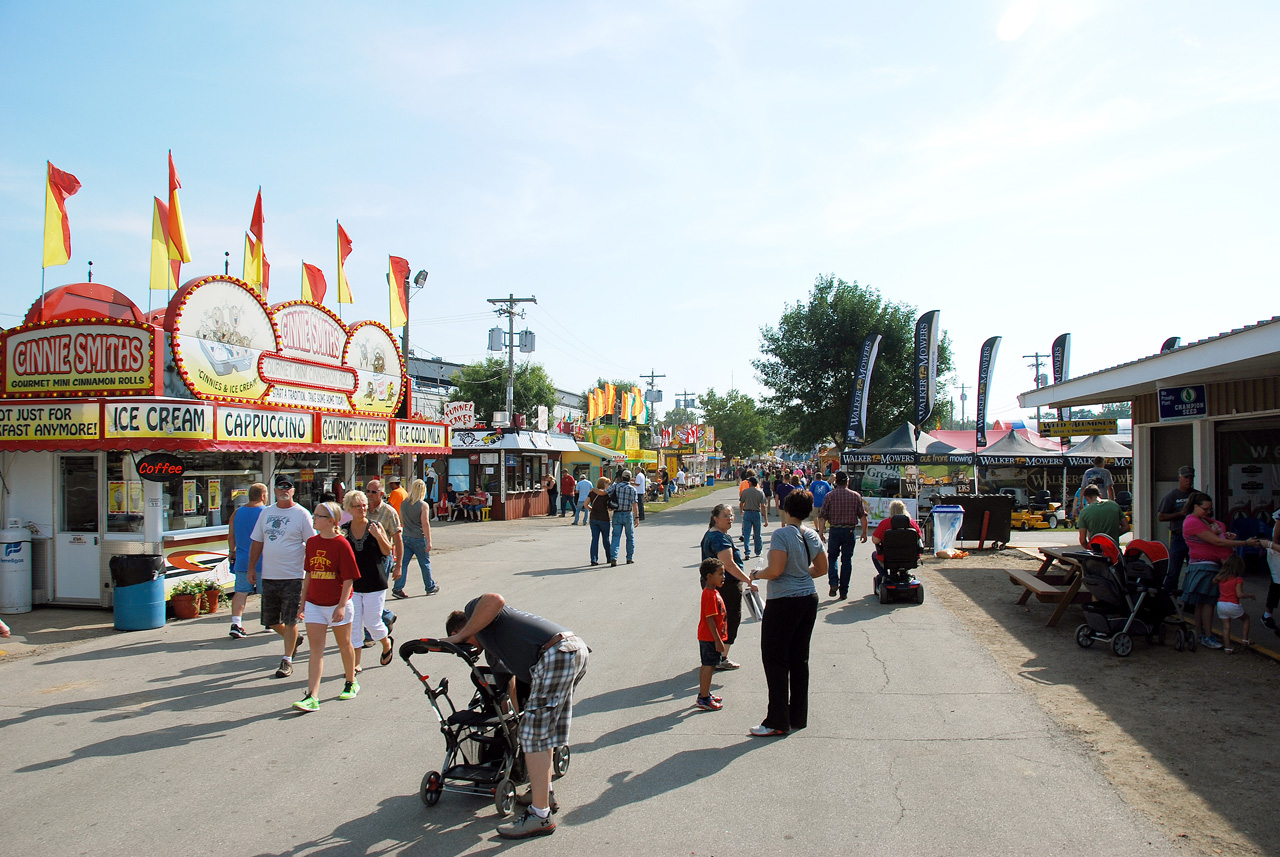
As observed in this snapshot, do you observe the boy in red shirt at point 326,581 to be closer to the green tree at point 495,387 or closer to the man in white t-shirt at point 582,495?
the man in white t-shirt at point 582,495

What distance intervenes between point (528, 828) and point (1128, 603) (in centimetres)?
654

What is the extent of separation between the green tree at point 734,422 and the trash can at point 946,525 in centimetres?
7272

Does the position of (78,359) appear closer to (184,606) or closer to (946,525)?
(184,606)

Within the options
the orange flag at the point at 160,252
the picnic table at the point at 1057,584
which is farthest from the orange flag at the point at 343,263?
the picnic table at the point at 1057,584

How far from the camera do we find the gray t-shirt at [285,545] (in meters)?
7.32

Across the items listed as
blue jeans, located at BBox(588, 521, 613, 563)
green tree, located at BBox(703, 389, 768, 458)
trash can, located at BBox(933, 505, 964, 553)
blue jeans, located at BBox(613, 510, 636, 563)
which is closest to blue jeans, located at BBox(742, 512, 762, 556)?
blue jeans, located at BBox(613, 510, 636, 563)

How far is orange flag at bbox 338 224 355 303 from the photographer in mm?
17467

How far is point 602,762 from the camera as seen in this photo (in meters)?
4.98

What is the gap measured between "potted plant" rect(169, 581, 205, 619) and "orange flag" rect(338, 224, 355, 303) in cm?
873

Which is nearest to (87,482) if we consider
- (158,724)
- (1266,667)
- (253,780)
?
(158,724)

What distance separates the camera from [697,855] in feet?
12.4

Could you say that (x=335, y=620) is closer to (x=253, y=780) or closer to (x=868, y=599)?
(x=253, y=780)

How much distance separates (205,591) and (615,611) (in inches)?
215

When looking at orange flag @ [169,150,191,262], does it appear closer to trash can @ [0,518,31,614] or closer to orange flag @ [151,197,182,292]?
orange flag @ [151,197,182,292]
